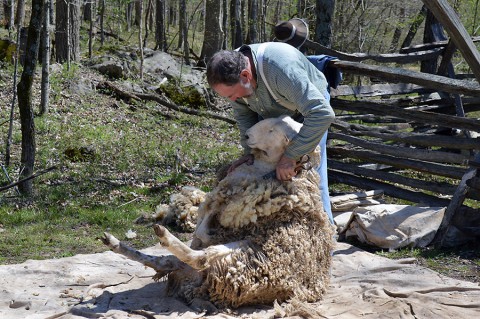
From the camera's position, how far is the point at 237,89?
3955 millimetres

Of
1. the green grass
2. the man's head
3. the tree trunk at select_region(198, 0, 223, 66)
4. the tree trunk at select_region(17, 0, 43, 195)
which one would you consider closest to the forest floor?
the green grass

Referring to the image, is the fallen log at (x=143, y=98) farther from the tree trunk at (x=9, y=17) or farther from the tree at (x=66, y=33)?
the tree trunk at (x=9, y=17)

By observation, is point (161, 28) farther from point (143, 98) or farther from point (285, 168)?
point (285, 168)

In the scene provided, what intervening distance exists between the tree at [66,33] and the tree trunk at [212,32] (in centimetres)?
422

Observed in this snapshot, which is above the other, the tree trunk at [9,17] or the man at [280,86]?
the tree trunk at [9,17]

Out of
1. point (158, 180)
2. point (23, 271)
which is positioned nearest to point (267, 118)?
point (23, 271)

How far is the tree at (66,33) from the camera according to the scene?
13.8 m

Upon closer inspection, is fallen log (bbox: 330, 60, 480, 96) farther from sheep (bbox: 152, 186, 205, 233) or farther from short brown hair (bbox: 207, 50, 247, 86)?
short brown hair (bbox: 207, 50, 247, 86)

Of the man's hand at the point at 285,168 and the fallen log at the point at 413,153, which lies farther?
the fallen log at the point at 413,153

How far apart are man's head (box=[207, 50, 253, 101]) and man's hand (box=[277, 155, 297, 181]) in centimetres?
53

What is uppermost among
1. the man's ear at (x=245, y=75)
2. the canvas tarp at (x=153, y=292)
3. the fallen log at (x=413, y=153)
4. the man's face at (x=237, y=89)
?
the man's ear at (x=245, y=75)

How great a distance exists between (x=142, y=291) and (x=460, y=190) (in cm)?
327

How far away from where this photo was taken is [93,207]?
7.11 m

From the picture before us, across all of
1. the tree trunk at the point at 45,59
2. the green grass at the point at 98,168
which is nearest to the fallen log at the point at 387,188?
the green grass at the point at 98,168
